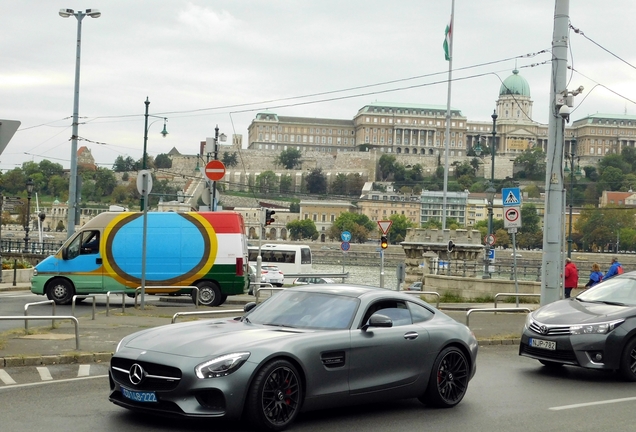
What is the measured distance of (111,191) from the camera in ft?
559

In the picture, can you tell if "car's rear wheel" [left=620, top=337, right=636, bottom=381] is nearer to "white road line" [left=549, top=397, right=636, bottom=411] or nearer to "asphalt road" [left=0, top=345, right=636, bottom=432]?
"asphalt road" [left=0, top=345, right=636, bottom=432]

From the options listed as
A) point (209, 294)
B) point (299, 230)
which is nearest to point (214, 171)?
point (209, 294)

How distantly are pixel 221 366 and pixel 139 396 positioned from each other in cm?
80

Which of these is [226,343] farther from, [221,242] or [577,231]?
[577,231]

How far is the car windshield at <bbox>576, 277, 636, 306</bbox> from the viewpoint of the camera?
13312 mm

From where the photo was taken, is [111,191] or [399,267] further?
[111,191]

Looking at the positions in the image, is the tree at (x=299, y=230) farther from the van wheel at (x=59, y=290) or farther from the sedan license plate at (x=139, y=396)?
the sedan license plate at (x=139, y=396)

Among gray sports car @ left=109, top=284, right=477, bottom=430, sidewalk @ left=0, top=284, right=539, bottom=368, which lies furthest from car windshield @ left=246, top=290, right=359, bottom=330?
sidewalk @ left=0, top=284, right=539, bottom=368

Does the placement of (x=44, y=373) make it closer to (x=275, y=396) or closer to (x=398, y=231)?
(x=275, y=396)

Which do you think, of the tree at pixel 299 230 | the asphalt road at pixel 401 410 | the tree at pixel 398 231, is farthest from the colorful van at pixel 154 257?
the tree at pixel 299 230

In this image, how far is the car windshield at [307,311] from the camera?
9266 millimetres

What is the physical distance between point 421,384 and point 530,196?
185 meters

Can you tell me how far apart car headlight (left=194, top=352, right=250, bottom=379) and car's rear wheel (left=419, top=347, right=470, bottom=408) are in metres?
2.61

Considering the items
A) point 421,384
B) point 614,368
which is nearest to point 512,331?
point 614,368
